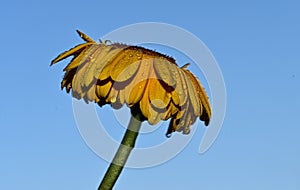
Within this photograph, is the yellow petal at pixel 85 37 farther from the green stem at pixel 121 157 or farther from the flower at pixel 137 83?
the green stem at pixel 121 157

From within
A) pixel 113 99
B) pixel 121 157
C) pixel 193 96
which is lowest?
pixel 121 157

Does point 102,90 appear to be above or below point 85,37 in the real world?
below

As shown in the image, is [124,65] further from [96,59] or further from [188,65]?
[188,65]

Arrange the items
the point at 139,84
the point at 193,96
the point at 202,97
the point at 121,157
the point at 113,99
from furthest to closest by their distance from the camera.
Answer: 1. the point at 202,97
2. the point at 193,96
3. the point at 139,84
4. the point at 113,99
5. the point at 121,157

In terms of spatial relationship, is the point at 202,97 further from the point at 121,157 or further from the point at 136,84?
the point at 121,157

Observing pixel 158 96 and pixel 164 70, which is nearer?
pixel 158 96

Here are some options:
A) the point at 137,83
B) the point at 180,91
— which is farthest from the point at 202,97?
the point at 137,83

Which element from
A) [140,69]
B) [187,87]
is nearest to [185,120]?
[187,87]
